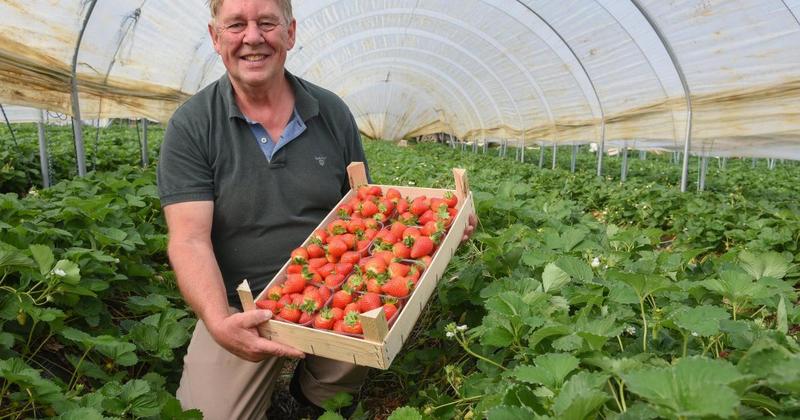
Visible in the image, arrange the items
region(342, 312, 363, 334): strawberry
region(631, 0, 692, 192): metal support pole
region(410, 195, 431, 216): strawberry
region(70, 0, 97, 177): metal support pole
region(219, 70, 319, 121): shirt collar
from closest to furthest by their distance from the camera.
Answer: region(342, 312, 363, 334): strawberry
region(410, 195, 431, 216): strawberry
region(219, 70, 319, 121): shirt collar
region(70, 0, 97, 177): metal support pole
region(631, 0, 692, 192): metal support pole

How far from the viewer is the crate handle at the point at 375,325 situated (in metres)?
1.60

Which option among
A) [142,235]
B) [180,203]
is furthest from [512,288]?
[142,235]

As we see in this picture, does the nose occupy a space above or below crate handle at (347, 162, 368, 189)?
above

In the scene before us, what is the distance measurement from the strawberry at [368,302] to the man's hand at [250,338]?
0.26 metres

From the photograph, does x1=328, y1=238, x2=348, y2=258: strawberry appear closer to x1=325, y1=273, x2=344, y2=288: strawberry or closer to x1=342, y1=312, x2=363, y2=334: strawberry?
x1=325, y1=273, x2=344, y2=288: strawberry

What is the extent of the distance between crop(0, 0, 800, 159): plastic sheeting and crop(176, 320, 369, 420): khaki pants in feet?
12.4

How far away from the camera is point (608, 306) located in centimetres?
162

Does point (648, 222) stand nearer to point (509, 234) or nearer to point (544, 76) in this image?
point (509, 234)

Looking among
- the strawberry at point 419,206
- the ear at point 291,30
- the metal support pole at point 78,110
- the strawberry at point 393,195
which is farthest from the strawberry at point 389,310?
the metal support pole at point 78,110

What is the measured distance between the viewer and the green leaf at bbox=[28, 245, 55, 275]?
1.92 metres

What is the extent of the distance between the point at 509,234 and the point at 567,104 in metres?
10.3

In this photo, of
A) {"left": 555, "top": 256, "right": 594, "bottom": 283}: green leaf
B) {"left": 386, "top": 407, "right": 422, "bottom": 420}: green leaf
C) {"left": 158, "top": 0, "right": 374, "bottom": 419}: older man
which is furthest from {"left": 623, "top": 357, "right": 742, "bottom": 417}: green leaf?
{"left": 158, "top": 0, "right": 374, "bottom": 419}: older man

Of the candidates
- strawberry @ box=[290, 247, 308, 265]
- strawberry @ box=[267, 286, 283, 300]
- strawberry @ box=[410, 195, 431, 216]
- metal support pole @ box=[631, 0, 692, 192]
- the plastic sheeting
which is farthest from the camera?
metal support pole @ box=[631, 0, 692, 192]

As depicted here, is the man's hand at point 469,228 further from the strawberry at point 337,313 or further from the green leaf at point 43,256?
the green leaf at point 43,256
